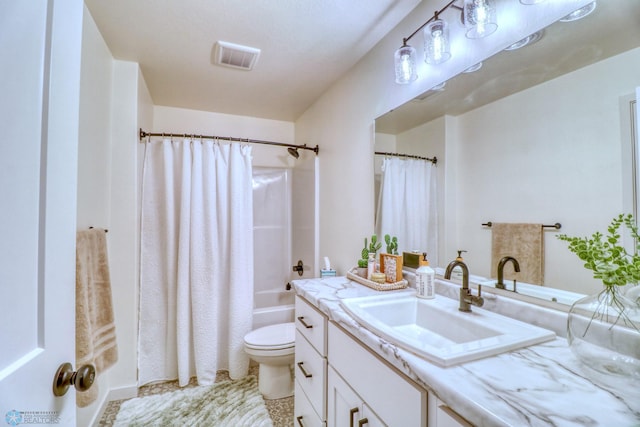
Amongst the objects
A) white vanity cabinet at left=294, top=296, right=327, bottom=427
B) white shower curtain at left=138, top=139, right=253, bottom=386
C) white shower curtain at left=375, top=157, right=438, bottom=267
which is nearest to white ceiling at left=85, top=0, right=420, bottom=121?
white shower curtain at left=138, top=139, right=253, bottom=386

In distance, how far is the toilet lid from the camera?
1.94 m

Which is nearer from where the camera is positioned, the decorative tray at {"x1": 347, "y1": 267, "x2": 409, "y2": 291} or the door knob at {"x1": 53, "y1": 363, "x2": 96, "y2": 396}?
the door knob at {"x1": 53, "y1": 363, "x2": 96, "y2": 396}

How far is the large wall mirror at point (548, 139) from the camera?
0.80m

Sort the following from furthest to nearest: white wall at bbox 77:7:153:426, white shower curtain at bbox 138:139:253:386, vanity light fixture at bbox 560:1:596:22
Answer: white shower curtain at bbox 138:139:253:386 → white wall at bbox 77:7:153:426 → vanity light fixture at bbox 560:1:596:22

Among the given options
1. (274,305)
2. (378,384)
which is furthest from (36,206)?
(274,305)

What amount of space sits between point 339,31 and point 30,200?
1.63 metres

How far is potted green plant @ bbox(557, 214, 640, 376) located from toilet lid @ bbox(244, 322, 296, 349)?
1.63 m

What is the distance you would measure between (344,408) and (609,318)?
832 millimetres

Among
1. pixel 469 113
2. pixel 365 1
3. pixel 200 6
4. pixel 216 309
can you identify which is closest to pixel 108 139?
pixel 200 6

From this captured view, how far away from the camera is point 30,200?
1.71 ft

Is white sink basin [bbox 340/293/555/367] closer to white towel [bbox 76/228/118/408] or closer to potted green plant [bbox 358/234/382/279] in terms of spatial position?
potted green plant [bbox 358/234/382/279]

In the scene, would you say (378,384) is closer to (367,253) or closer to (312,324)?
(312,324)

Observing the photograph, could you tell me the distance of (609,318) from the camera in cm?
69

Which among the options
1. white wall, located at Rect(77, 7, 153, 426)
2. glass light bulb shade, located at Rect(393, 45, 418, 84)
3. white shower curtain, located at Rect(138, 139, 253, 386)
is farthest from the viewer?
white shower curtain, located at Rect(138, 139, 253, 386)
